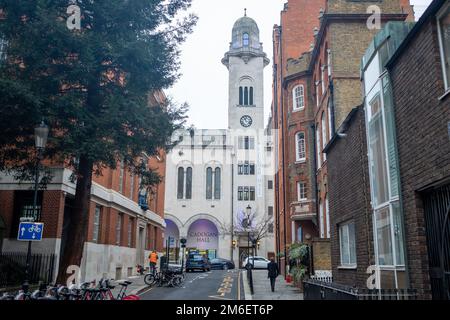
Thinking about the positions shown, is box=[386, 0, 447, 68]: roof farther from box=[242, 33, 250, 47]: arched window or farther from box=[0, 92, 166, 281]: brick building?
box=[242, 33, 250, 47]: arched window

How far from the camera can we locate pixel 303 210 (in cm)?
2641

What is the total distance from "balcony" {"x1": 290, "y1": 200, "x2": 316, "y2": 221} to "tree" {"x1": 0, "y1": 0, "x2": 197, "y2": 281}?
41.8 ft

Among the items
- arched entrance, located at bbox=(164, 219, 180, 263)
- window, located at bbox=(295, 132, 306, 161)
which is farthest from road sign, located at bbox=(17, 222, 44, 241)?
arched entrance, located at bbox=(164, 219, 180, 263)

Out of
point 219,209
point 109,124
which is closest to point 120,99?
point 109,124

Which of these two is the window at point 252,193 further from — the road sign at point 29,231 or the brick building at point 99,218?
the road sign at point 29,231

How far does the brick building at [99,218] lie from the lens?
18859 mm

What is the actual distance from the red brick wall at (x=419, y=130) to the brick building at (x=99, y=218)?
9626 mm

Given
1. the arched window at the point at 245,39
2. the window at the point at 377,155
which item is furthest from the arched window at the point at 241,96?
the window at the point at 377,155

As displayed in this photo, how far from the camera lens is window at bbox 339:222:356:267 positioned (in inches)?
496

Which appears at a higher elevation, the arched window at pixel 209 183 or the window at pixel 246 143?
the window at pixel 246 143

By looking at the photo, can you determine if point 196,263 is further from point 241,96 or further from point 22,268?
point 241,96

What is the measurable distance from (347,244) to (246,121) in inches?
2020

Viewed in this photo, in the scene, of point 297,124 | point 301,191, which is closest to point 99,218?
point 301,191
